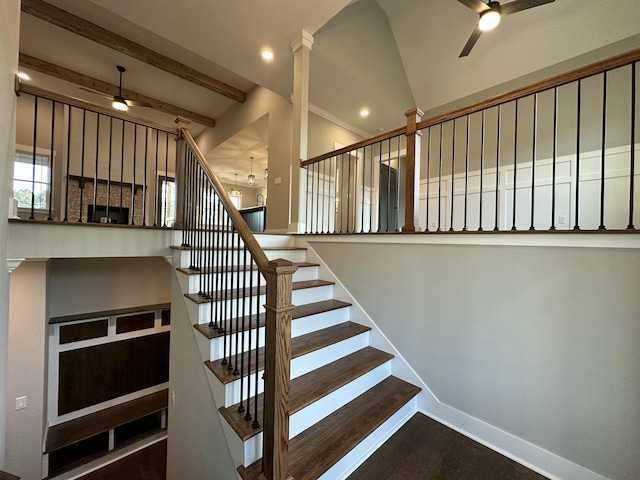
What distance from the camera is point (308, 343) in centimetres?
200

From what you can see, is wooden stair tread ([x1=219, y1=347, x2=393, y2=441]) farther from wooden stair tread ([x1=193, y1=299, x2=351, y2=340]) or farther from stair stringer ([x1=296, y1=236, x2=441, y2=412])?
wooden stair tread ([x1=193, y1=299, x2=351, y2=340])

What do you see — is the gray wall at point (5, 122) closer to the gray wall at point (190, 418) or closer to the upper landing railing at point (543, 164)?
the gray wall at point (190, 418)

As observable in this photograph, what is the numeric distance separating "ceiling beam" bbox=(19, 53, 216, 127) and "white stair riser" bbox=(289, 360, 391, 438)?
→ 5.31m

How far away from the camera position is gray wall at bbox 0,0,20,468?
1.55m

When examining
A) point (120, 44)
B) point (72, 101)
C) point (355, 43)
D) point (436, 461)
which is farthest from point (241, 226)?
point (120, 44)

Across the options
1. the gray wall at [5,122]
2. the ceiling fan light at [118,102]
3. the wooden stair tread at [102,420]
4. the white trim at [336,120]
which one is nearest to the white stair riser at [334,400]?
the gray wall at [5,122]

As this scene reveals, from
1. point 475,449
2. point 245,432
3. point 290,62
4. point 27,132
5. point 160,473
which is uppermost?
point 290,62

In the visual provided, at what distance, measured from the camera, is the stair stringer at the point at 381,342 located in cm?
209

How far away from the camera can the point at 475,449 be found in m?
1.72

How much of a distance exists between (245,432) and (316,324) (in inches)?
40.7

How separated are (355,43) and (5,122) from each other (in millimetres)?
4240

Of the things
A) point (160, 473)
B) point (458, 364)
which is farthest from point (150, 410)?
point (458, 364)

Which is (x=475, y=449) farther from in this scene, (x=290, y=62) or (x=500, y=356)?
(x=290, y=62)

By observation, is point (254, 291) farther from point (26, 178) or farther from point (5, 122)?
point (26, 178)
